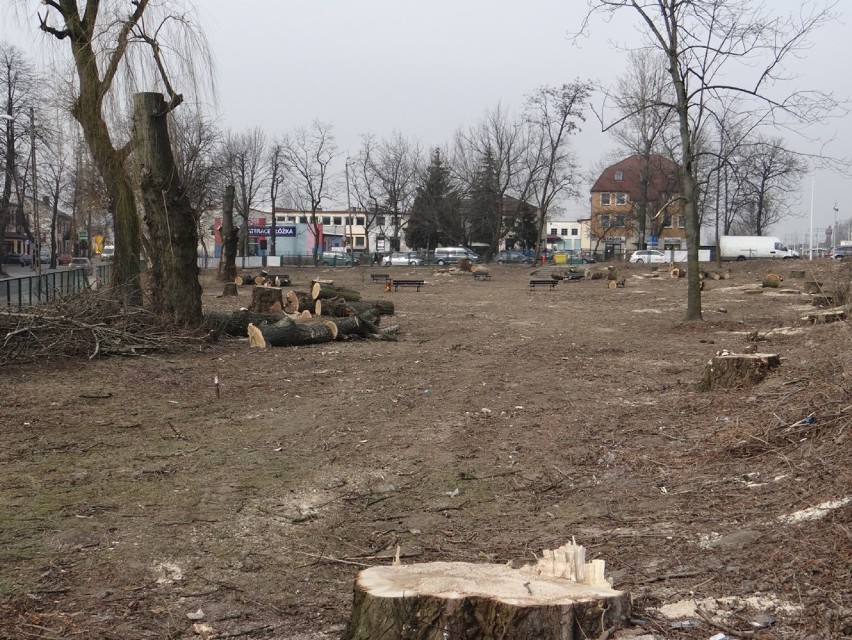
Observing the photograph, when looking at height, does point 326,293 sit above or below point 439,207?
below

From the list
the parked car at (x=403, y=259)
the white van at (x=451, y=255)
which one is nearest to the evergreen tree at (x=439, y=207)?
the white van at (x=451, y=255)

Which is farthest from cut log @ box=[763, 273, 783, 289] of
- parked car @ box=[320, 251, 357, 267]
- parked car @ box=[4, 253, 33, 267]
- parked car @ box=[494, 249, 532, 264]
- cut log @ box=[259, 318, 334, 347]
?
parked car @ box=[4, 253, 33, 267]

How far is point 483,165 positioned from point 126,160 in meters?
55.7

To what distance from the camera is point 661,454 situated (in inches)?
279

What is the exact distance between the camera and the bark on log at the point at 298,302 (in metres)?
20.8

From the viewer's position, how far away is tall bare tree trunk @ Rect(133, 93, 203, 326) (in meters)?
14.5

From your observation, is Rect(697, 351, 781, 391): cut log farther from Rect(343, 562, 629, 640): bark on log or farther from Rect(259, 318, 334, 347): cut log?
Rect(259, 318, 334, 347): cut log

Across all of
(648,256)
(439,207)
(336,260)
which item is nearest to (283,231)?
(336,260)

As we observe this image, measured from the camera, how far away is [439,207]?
72750 mm

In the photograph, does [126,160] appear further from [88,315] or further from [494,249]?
[494,249]

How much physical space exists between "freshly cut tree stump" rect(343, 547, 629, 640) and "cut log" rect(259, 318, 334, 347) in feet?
38.2

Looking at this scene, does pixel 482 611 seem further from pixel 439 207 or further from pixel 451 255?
pixel 439 207

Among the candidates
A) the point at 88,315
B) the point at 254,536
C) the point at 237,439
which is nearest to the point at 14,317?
the point at 88,315

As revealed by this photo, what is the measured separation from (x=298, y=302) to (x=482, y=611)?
1780 centimetres
